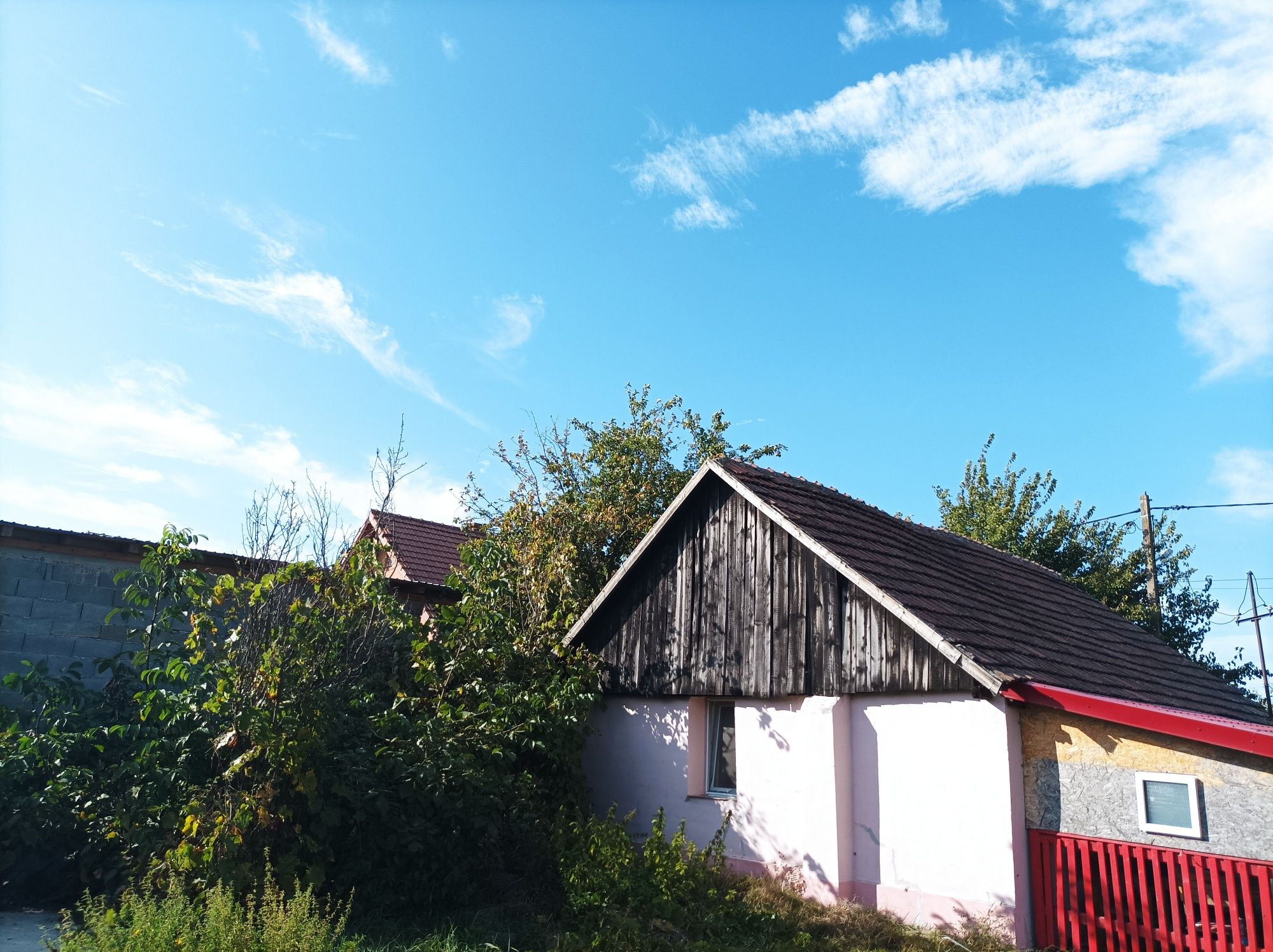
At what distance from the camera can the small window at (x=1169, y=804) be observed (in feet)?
25.8

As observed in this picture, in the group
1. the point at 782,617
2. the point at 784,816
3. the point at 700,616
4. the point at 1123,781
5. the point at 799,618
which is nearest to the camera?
the point at 1123,781

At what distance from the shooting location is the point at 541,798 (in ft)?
37.3

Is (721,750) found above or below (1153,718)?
below

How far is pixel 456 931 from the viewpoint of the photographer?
8.15 meters

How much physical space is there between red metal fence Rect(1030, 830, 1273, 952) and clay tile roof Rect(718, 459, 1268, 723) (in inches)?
65.9

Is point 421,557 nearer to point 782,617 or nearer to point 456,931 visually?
point 782,617

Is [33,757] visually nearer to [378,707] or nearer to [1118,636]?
[378,707]

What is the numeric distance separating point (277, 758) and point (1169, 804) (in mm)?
7805

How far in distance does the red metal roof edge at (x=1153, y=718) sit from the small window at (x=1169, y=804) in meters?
0.41

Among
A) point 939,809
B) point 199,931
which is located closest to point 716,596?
point 939,809

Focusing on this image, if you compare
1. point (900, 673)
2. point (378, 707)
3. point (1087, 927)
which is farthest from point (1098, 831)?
point (378, 707)

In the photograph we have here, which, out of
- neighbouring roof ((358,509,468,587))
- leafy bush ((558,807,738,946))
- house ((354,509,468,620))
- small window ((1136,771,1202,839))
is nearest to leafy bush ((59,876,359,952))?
leafy bush ((558,807,738,946))

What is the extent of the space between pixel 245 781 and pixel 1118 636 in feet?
43.1

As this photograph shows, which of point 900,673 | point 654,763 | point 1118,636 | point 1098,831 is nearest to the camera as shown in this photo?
point 1098,831
